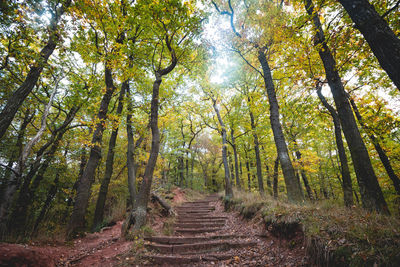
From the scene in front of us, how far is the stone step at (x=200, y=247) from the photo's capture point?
13.0ft

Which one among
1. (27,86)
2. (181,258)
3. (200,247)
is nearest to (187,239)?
(200,247)

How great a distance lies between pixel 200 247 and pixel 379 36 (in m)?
5.91

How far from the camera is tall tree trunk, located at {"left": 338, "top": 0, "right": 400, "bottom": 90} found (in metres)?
2.31

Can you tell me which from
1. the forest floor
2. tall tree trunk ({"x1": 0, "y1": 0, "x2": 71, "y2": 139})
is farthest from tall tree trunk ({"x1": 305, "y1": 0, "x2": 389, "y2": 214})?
tall tree trunk ({"x1": 0, "y1": 0, "x2": 71, "y2": 139})

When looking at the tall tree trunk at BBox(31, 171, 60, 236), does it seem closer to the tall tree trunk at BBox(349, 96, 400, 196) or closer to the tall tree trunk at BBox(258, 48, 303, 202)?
the tall tree trunk at BBox(258, 48, 303, 202)

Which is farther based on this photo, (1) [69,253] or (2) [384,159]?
(2) [384,159]

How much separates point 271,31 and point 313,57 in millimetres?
2219

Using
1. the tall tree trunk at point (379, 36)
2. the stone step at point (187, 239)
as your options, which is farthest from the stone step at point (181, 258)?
the tall tree trunk at point (379, 36)

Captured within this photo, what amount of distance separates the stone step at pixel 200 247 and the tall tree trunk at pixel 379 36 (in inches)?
179

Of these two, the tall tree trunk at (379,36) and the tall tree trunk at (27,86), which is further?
the tall tree trunk at (27,86)

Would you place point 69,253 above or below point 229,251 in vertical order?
below

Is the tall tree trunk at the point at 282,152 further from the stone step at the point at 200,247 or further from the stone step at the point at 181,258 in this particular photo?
the stone step at the point at 181,258

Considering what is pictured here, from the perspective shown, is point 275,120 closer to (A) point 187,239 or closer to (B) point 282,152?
(B) point 282,152

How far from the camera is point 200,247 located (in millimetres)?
4160
